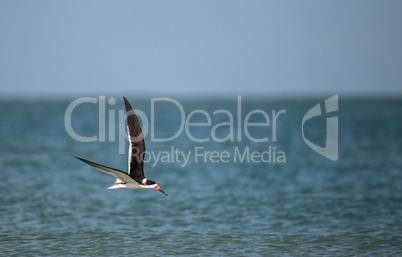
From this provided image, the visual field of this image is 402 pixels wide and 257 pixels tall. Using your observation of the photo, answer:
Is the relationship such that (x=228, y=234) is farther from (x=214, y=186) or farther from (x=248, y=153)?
(x=248, y=153)

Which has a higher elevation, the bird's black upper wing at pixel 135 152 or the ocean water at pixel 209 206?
the bird's black upper wing at pixel 135 152

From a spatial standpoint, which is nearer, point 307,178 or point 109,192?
point 109,192

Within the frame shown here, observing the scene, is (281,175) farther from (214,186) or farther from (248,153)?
(248,153)

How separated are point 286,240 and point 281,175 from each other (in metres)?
13.7

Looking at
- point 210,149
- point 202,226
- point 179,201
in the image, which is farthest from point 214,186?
point 210,149

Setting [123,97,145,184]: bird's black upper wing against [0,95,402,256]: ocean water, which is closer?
[123,97,145,184]: bird's black upper wing

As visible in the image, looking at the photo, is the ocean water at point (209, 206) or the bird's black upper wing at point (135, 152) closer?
the bird's black upper wing at point (135, 152)

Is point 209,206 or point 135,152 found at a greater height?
point 135,152

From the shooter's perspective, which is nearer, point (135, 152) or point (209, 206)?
point (135, 152)

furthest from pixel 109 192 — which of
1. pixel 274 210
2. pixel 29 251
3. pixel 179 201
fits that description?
pixel 29 251

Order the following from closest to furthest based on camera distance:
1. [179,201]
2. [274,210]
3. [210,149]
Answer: [274,210]
[179,201]
[210,149]

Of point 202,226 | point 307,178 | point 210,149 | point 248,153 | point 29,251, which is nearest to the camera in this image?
point 29,251

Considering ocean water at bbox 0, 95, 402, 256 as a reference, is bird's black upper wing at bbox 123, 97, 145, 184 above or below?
above

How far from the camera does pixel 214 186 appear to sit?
88.2 ft
